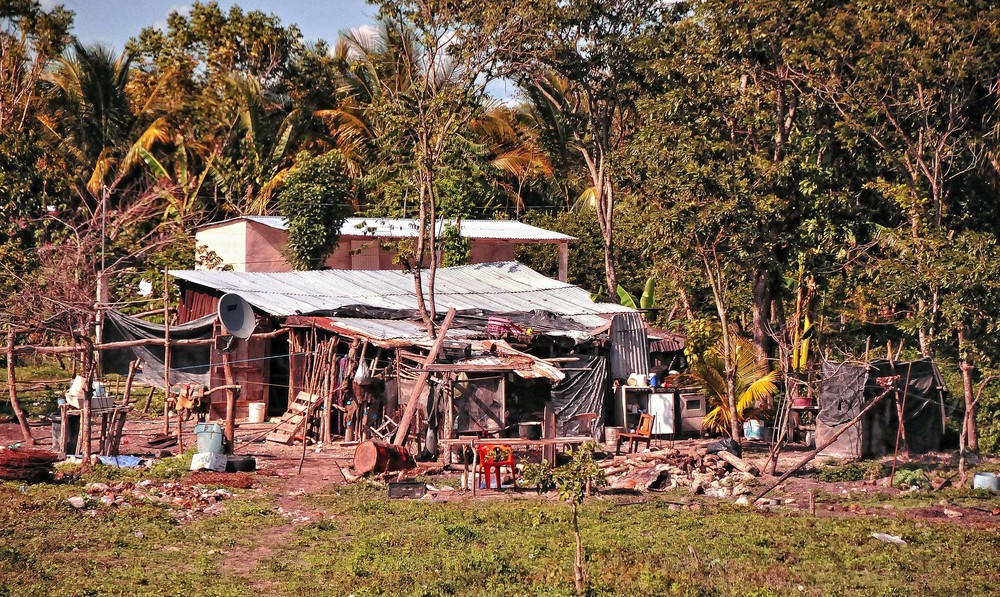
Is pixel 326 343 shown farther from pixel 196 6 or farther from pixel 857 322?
pixel 196 6

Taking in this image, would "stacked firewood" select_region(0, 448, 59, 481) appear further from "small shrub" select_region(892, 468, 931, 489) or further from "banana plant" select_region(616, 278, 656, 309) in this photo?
"banana plant" select_region(616, 278, 656, 309)

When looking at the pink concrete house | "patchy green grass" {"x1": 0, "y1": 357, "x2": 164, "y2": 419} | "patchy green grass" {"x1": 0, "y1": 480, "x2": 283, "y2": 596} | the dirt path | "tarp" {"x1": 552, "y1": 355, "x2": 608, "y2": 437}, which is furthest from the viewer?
the pink concrete house

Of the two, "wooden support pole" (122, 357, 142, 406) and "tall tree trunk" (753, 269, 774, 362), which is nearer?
"wooden support pole" (122, 357, 142, 406)

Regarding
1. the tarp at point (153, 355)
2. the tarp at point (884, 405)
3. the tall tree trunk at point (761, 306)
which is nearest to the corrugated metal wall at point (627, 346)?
the tall tree trunk at point (761, 306)

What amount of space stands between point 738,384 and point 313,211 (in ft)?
43.9

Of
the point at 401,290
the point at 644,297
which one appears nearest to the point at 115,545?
the point at 401,290

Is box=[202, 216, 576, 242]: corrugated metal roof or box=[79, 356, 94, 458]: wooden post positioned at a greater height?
box=[202, 216, 576, 242]: corrugated metal roof

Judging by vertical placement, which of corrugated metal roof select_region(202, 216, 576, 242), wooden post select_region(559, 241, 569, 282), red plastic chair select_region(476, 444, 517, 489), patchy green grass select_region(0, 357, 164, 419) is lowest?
red plastic chair select_region(476, 444, 517, 489)

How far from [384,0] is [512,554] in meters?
15.9

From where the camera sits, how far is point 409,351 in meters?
20.3

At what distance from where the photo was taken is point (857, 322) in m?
25.2

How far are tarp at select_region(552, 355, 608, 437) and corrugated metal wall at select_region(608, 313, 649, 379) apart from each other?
945 mm

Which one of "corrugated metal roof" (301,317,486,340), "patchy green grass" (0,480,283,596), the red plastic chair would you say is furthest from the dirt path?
"corrugated metal roof" (301,317,486,340)

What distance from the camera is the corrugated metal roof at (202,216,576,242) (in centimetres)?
3138
